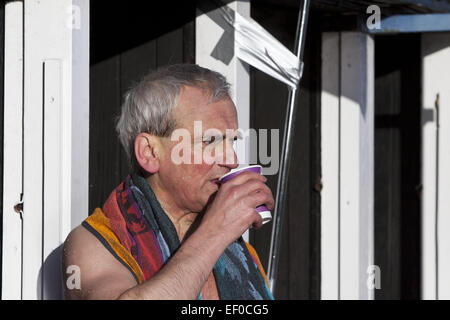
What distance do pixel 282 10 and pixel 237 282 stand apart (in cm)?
196

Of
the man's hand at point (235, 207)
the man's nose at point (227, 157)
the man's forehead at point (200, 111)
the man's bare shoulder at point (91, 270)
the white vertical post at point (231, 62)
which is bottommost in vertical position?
the man's bare shoulder at point (91, 270)

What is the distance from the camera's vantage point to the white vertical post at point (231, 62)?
2.98 metres

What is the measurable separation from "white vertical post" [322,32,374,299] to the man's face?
2063 mm

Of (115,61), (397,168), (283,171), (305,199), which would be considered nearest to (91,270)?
(283,171)

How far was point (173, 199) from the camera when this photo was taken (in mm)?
1985

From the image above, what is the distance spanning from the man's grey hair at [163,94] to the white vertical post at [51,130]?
0.36 m

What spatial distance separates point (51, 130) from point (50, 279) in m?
0.43

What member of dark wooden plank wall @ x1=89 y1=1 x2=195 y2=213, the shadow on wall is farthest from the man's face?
dark wooden plank wall @ x1=89 y1=1 x2=195 y2=213

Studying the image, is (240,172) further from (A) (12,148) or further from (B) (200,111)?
(A) (12,148)

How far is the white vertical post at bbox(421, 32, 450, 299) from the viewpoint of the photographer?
4.38 meters

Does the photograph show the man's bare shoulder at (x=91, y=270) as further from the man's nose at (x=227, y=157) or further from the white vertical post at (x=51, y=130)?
the white vertical post at (x=51, y=130)

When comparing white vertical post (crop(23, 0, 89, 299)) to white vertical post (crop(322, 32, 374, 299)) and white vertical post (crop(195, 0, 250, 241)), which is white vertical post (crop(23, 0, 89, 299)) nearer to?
white vertical post (crop(195, 0, 250, 241))

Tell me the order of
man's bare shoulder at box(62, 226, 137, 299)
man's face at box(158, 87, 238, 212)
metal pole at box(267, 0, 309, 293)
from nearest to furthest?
man's bare shoulder at box(62, 226, 137, 299)
man's face at box(158, 87, 238, 212)
metal pole at box(267, 0, 309, 293)

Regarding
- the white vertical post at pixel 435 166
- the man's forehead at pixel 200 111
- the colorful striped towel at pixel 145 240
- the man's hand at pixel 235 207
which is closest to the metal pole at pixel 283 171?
the colorful striped towel at pixel 145 240
